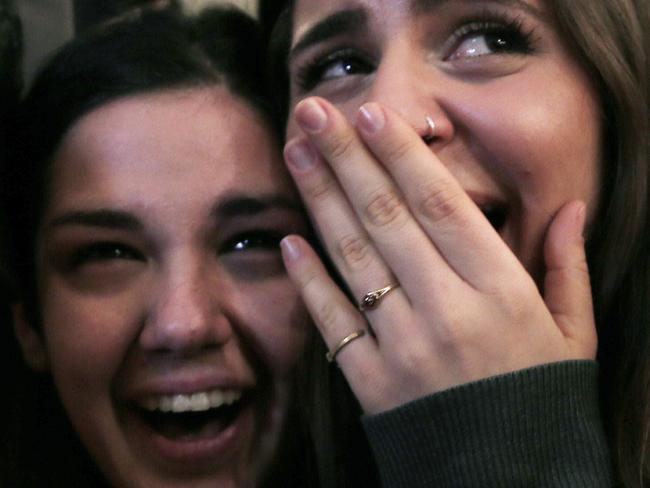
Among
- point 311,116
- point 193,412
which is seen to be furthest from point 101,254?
point 311,116

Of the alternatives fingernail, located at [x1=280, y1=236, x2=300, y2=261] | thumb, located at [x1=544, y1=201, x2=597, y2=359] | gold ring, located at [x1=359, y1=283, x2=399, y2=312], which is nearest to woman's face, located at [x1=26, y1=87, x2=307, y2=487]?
fingernail, located at [x1=280, y1=236, x2=300, y2=261]

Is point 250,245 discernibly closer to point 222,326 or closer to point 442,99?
point 222,326

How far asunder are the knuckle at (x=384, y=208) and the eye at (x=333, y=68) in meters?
0.20

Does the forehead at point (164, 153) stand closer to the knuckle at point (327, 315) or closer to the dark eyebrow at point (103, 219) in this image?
the dark eyebrow at point (103, 219)

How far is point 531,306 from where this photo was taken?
2.43 ft

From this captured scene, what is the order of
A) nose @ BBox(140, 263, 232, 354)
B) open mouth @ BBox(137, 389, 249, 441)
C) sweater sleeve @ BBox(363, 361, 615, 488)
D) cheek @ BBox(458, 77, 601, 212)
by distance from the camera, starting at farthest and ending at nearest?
1. open mouth @ BBox(137, 389, 249, 441)
2. nose @ BBox(140, 263, 232, 354)
3. cheek @ BBox(458, 77, 601, 212)
4. sweater sleeve @ BBox(363, 361, 615, 488)

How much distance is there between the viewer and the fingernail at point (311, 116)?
0.81 meters

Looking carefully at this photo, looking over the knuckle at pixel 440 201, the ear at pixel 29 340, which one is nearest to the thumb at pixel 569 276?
the knuckle at pixel 440 201

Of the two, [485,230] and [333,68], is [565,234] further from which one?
[333,68]

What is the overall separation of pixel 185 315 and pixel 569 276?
0.46 meters

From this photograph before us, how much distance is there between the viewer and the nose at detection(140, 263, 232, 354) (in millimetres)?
912

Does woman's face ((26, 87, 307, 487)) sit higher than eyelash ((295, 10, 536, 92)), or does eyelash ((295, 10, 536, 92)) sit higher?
eyelash ((295, 10, 536, 92))

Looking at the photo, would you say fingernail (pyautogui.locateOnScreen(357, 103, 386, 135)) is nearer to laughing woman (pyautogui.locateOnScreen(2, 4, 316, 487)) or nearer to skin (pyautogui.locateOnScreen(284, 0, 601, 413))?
skin (pyautogui.locateOnScreen(284, 0, 601, 413))

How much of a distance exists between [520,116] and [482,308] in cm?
22
